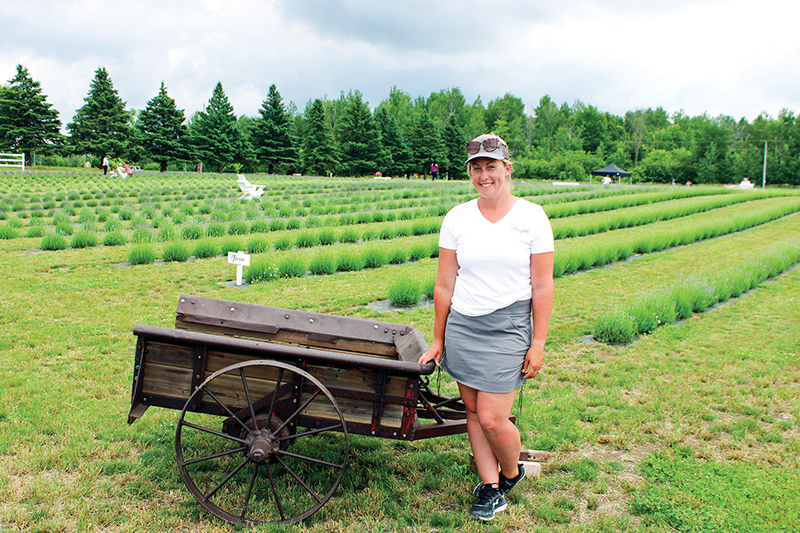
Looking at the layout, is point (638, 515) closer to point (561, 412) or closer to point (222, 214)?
point (561, 412)

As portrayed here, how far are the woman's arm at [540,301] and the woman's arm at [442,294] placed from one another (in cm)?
47

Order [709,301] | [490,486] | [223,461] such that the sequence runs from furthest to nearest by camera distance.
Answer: [709,301] → [223,461] → [490,486]

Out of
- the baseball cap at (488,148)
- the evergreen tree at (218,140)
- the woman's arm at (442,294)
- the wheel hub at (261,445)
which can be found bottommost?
the wheel hub at (261,445)

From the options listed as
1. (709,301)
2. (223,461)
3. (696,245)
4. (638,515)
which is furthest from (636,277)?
(223,461)

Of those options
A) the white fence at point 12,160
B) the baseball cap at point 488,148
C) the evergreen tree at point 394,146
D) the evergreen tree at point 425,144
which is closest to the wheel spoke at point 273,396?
the baseball cap at point 488,148

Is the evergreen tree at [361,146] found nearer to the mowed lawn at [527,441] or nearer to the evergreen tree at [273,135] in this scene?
the evergreen tree at [273,135]

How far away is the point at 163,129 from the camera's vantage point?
5831cm

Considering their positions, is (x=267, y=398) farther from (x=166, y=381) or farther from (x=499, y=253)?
(x=499, y=253)

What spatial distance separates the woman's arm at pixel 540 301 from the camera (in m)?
3.17

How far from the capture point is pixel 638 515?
3582 millimetres

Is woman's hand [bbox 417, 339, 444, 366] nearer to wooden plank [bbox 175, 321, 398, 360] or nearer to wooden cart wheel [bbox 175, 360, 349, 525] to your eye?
wooden cart wheel [bbox 175, 360, 349, 525]

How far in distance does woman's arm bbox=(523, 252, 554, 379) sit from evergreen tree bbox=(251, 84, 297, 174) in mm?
60673

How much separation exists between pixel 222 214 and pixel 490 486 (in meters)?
17.4

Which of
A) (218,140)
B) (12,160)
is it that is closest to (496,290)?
(12,160)
